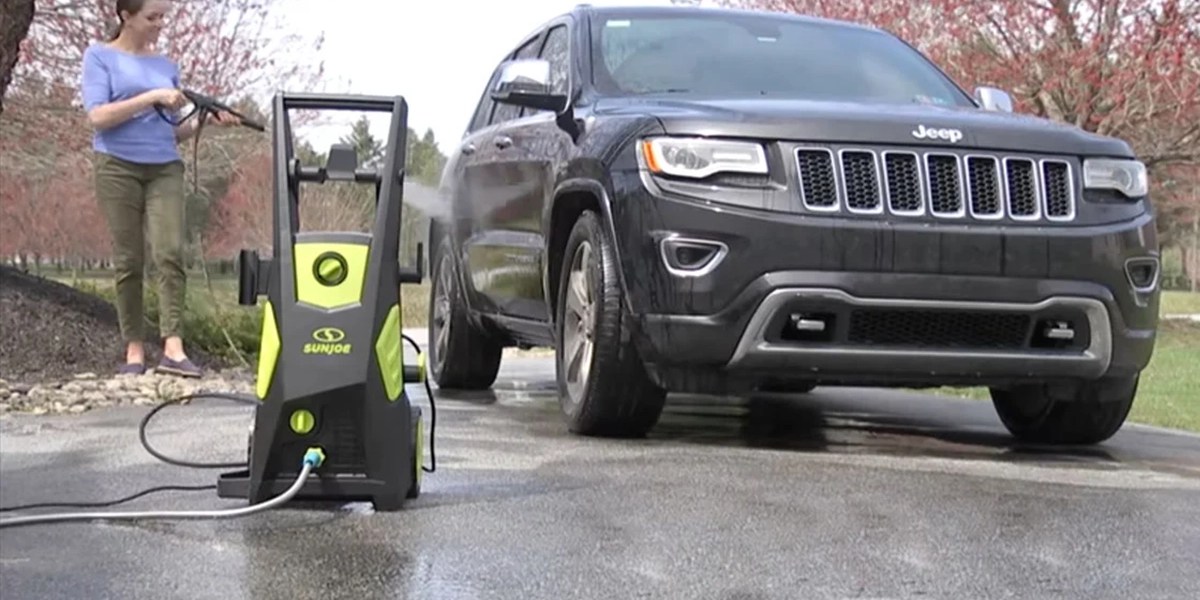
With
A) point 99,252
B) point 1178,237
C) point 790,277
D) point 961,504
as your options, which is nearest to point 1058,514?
point 961,504

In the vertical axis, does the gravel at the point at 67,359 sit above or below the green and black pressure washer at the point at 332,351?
below

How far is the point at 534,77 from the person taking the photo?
229 inches

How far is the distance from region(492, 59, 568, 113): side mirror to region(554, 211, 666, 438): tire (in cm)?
54

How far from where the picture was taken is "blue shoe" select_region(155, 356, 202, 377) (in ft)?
23.3

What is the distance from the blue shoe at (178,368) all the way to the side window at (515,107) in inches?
74.0

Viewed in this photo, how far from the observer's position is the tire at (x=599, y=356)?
198 inches

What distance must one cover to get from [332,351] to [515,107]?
3.65 meters

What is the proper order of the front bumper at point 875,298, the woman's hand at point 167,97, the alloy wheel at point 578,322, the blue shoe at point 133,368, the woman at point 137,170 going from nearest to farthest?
the front bumper at point 875,298
the alloy wheel at point 578,322
the woman's hand at point 167,97
the woman at point 137,170
the blue shoe at point 133,368

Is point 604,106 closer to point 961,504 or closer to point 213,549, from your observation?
point 961,504

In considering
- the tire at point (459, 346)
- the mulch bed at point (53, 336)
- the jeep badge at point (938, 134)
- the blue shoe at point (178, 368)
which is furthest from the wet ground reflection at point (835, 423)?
the mulch bed at point (53, 336)

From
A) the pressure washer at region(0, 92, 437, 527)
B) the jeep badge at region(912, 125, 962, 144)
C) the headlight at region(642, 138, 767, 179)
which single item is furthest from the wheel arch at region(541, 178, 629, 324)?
the pressure washer at region(0, 92, 437, 527)

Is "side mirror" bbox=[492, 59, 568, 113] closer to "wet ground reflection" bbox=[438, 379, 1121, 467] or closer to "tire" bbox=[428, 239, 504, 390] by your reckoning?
"wet ground reflection" bbox=[438, 379, 1121, 467]

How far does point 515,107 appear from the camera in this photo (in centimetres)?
704

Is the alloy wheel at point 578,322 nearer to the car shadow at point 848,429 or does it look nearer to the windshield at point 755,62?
the car shadow at point 848,429
